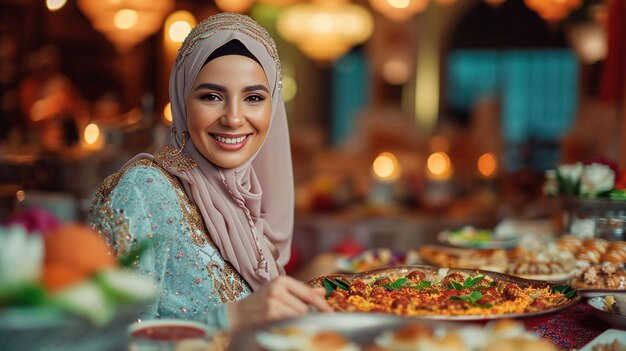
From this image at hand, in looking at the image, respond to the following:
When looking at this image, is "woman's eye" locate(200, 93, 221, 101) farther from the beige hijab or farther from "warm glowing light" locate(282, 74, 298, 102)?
"warm glowing light" locate(282, 74, 298, 102)

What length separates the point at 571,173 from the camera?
333cm

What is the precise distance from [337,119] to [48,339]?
1566cm

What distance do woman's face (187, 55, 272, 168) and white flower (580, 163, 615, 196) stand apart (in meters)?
1.65

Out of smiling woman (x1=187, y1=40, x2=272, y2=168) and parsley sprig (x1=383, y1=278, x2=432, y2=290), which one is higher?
smiling woman (x1=187, y1=40, x2=272, y2=168)

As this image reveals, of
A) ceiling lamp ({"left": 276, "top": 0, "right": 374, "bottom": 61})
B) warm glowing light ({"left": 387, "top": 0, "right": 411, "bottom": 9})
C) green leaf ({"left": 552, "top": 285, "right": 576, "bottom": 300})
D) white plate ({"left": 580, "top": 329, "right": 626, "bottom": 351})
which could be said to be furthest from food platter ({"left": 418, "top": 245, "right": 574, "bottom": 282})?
ceiling lamp ({"left": 276, "top": 0, "right": 374, "bottom": 61})

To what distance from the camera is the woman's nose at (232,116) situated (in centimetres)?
204

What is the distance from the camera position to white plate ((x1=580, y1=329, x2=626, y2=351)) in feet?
5.80

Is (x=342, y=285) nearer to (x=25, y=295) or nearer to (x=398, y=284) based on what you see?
(x=398, y=284)

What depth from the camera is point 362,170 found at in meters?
10.3

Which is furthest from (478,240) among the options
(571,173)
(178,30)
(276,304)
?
(178,30)

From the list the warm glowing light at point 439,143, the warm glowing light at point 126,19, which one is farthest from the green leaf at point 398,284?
the warm glowing light at point 439,143

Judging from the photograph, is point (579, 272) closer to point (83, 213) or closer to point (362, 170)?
point (83, 213)

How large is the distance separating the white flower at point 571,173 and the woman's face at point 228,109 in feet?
5.46

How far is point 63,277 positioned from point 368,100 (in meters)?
14.2
